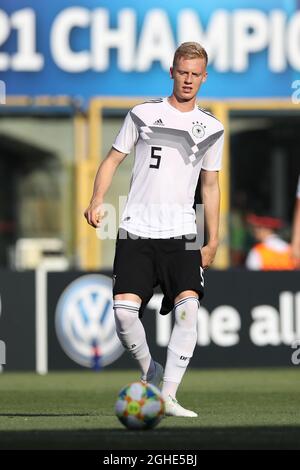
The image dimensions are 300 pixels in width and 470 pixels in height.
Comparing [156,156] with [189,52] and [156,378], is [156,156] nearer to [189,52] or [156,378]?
[189,52]

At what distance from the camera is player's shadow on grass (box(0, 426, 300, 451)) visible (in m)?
7.16

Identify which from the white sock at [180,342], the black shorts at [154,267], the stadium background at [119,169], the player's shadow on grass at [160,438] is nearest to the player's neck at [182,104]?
the black shorts at [154,267]

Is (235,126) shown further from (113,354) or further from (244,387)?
(244,387)

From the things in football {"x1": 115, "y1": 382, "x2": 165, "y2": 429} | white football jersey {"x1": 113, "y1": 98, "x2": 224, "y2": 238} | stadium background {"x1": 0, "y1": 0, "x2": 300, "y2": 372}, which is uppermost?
stadium background {"x1": 0, "y1": 0, "x2": 300, "y2": 372}

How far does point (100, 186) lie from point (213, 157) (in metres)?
0.81

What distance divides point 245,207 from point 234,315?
7402 mm

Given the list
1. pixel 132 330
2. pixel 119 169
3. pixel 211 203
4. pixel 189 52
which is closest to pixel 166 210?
pixel 211 203

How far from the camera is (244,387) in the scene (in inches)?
522

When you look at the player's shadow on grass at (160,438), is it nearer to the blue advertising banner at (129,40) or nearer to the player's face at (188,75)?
the player's face at (188,75)

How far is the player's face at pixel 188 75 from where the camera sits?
8.82 metres

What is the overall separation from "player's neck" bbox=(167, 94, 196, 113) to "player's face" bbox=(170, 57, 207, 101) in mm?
59

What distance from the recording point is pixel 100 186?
350 inches

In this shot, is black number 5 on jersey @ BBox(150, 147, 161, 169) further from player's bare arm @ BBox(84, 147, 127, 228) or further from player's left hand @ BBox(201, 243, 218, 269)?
player's left hand @ BBox(201, 243, 218, 269)

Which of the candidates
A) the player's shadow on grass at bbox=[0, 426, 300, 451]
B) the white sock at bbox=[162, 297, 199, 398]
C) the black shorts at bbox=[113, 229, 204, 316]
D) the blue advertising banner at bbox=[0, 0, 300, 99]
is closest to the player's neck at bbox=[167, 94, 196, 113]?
the black shorts at bbox=[113, 229, 204, 316]
